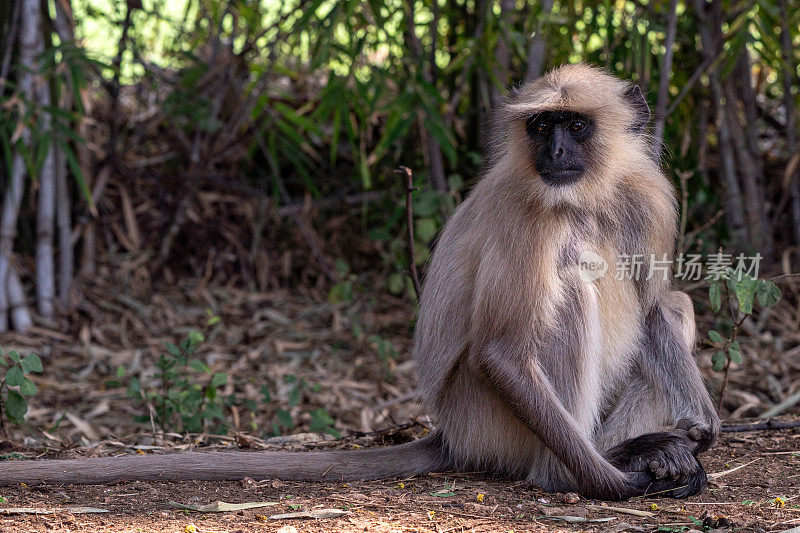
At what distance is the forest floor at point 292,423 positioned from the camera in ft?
8.28

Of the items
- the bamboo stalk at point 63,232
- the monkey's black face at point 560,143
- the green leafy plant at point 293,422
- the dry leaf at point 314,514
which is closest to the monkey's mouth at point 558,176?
the monkey's black face at point 560,143

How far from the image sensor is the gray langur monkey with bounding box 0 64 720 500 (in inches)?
112

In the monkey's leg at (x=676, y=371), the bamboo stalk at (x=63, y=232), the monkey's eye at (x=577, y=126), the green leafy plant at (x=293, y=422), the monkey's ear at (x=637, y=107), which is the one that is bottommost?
the green leafy plant at (x=293, y=422)

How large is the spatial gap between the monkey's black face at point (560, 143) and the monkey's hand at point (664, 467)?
930 mm

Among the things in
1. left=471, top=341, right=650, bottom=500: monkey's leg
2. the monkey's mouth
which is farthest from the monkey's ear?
left=471, top=341, right=650, bottom=500: monkey's leg

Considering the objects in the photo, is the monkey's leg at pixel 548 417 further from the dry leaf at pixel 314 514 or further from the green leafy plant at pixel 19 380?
the green leafy plant at pixel 19 380

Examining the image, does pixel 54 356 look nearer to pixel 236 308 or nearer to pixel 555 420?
pixel 236 308

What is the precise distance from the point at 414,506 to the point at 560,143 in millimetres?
1299

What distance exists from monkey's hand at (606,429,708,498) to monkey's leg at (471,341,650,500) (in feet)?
0.06

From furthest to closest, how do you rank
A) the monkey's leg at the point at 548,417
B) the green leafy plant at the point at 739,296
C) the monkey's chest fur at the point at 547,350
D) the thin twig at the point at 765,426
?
the thin twig at the point at 765,426 → the green leafy plant at the point at 739,296 → the monkey's chest fur at the point at 547,350 → the monkey's leg at the point at 548,417

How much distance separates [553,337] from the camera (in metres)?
2.91

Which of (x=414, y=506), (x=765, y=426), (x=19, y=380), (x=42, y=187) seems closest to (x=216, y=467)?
(x=414, y=506)

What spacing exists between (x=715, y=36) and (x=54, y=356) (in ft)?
15.0

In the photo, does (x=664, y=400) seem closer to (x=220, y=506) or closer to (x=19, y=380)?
(x=220, y=506)
